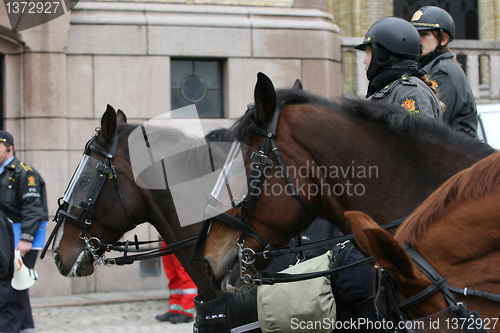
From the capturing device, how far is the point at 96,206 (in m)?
3.65

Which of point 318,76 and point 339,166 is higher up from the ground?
point 318,76

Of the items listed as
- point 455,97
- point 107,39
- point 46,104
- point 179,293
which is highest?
point 107,39

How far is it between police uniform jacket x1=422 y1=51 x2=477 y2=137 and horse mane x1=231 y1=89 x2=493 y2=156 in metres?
1.24

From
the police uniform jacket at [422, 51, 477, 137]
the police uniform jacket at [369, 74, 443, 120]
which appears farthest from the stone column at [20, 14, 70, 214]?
the police uniform jacket at [369, 74, 443, 120]

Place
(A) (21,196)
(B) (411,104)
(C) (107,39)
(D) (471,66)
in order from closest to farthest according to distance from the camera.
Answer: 1. (B) (411,104)
2. (A) (21,196)
3. (C) (107,39)
4. (D) (471,66)

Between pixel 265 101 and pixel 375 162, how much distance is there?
59 cm

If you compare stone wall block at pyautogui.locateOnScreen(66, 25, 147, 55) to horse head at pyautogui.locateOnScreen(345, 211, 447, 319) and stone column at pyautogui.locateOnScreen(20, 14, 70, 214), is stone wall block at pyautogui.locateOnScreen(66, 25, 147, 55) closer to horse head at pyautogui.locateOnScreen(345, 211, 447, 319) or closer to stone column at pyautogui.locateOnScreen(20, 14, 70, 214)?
stone column at pyautogui.locateOnScreen(20, 14, 70, 214)

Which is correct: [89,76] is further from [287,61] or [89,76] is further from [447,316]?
[447,316]

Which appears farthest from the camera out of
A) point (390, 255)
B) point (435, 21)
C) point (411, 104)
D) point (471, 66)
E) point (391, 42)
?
point (471, 66)

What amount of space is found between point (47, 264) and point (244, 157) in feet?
21.5

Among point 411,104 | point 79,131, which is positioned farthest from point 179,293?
point 411,104

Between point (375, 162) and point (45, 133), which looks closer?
point (375, 162)

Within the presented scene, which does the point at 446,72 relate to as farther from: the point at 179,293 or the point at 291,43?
the point at 291,43

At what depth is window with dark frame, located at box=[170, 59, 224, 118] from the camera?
915cm
